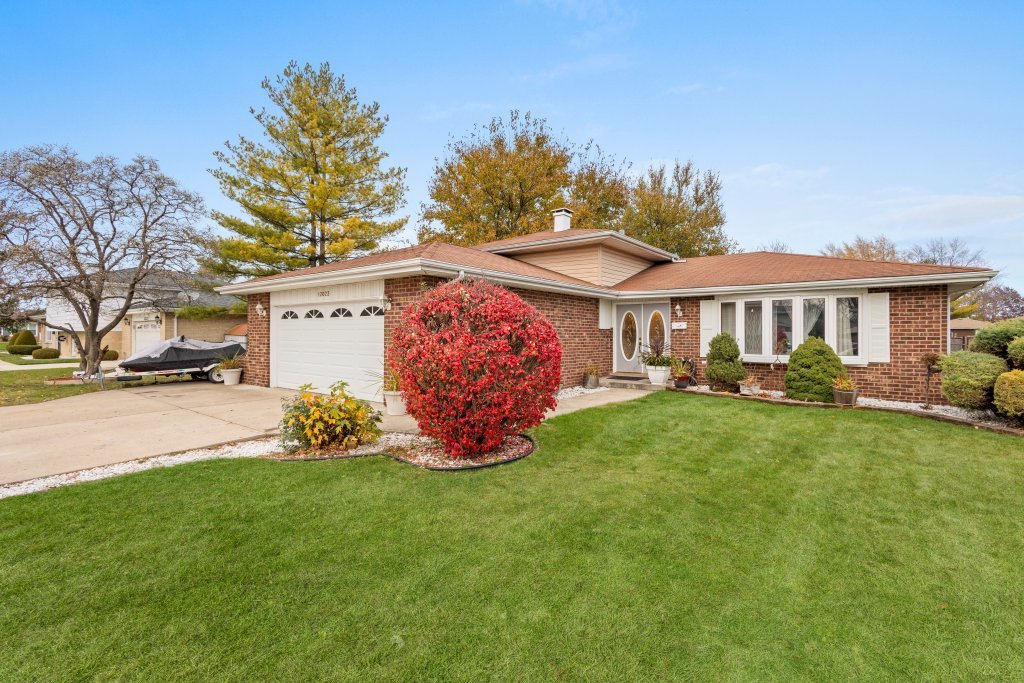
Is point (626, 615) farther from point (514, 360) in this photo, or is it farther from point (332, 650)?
point (514, 360)

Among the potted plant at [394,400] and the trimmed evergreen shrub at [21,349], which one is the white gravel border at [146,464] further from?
the trimmed evergreen shrub at [21,349]

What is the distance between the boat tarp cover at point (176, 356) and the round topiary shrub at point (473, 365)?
1044cm

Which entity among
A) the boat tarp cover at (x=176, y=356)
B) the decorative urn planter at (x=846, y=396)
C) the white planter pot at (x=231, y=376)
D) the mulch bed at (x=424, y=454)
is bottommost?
the mulch bed at (x=424, y=454)

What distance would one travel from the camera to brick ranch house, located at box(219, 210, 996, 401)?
9.11 metres

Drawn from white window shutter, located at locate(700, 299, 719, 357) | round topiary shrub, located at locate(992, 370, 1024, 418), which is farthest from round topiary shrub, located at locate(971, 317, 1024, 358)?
white window shutter, located at locate(700, 299, 719, 357)

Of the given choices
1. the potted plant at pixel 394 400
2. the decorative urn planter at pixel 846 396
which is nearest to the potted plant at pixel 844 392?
the decorative urn planter at pixel 846 396

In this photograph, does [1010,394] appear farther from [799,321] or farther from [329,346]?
[329,346]

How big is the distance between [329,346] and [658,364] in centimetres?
795

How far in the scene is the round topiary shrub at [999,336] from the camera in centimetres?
732

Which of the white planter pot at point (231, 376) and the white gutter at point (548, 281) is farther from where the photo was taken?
the white planter pot at point (231, 376)

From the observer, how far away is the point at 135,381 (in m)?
13.7

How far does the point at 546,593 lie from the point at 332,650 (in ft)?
3.95

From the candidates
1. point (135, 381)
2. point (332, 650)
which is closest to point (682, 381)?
point (332, 650)

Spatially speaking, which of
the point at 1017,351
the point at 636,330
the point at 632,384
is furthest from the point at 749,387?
the point at 1017,351
